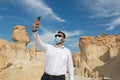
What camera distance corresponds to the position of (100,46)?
8744 centimetres

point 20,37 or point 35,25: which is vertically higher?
point 20,37

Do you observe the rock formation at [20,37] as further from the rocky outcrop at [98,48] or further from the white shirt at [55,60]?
the rocky outcrop at [98,48]

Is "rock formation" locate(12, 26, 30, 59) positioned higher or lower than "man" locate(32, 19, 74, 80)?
higher

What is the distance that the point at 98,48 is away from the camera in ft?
285

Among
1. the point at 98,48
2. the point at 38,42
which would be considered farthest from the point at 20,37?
the point at 98,48

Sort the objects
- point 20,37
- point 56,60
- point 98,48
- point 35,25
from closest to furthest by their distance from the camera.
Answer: point 35,25, point 56,60, point 20,37, point 98,48

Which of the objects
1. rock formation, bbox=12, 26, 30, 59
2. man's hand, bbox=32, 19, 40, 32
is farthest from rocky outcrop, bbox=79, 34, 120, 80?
man's hand, bbox=32, 19, 40, 32

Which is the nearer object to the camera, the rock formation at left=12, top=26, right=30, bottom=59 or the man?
the man

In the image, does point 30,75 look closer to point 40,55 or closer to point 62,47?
point 62,47

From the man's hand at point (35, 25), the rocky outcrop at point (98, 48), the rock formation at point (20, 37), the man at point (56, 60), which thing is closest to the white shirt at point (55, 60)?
the man at point (56, 60)

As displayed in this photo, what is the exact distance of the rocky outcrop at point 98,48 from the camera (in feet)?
269

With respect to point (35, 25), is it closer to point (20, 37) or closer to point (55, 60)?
point (55, 60)

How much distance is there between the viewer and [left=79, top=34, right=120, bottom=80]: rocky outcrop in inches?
3232

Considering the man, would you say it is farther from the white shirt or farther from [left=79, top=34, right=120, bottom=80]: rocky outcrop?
[left=79, top=34, right=120, bottom=80]: rocky outcrop
